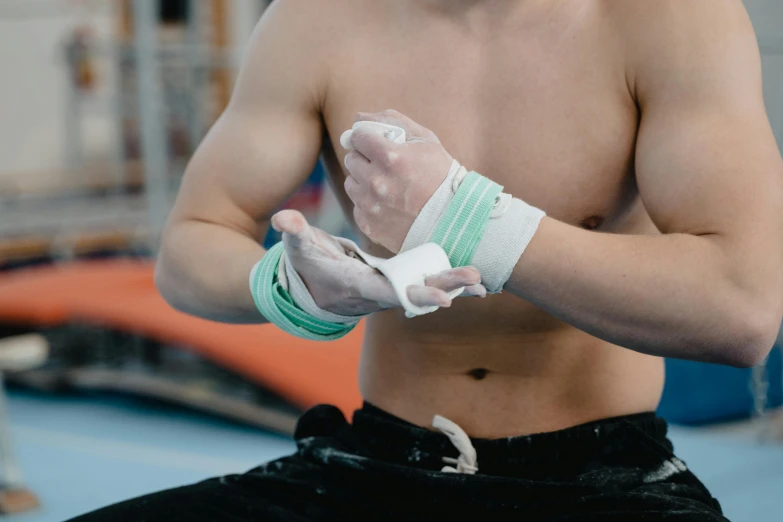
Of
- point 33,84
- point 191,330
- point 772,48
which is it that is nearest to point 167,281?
point 191,330

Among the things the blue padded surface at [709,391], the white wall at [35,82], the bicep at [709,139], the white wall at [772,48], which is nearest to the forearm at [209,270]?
the bicep at [709,139]

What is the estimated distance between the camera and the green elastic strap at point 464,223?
0.90 metres

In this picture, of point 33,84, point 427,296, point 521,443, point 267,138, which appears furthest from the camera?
point 33,84

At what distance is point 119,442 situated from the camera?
2.48 metres

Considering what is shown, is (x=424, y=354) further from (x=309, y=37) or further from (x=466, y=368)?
(x=309, y=37)

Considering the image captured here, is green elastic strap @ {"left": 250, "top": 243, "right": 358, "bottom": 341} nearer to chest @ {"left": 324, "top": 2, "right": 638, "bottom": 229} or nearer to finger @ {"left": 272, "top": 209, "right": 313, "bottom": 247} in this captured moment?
finger @ {"left": 272, "top": 209, "right": 313, "bottom": 247}

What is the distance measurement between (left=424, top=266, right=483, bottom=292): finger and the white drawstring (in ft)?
0.91

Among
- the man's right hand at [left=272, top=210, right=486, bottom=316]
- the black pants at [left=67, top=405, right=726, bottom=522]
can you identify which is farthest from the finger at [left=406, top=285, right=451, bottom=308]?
the black pants at [left=67, top=405, right=726, bottom=522]

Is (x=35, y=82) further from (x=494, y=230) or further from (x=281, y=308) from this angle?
(x=494, y=230)

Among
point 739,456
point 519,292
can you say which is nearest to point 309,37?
point 519,292

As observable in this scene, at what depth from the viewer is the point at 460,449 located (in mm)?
1066

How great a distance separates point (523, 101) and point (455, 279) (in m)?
0.32

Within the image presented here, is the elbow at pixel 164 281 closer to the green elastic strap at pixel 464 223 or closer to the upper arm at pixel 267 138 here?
the upper arm at pixel 267 138

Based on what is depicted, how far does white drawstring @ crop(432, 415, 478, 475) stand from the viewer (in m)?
1.05
